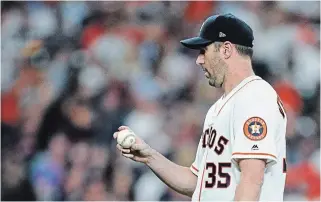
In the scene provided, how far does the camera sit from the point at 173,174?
3799 mm

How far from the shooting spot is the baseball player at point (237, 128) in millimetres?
3051

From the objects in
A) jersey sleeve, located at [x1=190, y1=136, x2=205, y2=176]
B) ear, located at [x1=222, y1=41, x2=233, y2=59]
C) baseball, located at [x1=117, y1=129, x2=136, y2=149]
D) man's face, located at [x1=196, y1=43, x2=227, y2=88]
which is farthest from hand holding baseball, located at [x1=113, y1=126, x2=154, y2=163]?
ear, located at [x1=222, y1=41, x2=233, y2=59]

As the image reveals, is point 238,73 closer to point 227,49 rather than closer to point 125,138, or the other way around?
point 227,49

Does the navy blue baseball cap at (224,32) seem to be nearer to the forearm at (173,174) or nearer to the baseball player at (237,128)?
the baseball player at (237,128)

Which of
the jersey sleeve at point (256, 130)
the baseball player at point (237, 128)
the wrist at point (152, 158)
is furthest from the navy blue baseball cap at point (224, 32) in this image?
the wrist at point (152, 158)

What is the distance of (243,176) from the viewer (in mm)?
3010

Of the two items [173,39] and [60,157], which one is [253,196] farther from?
[173,39]

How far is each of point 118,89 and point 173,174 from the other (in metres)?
4.08

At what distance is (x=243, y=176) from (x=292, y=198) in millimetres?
4262

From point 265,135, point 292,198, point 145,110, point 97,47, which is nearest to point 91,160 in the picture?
point 145,110

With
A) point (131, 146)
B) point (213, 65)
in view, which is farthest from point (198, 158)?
point (213, 65)

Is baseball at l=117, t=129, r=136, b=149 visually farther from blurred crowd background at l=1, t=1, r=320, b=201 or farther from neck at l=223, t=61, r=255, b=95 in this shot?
blurred crowd background at l=1, t=1, r=320, b=201

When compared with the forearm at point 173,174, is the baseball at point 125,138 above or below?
above

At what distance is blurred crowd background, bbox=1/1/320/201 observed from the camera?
734cm
